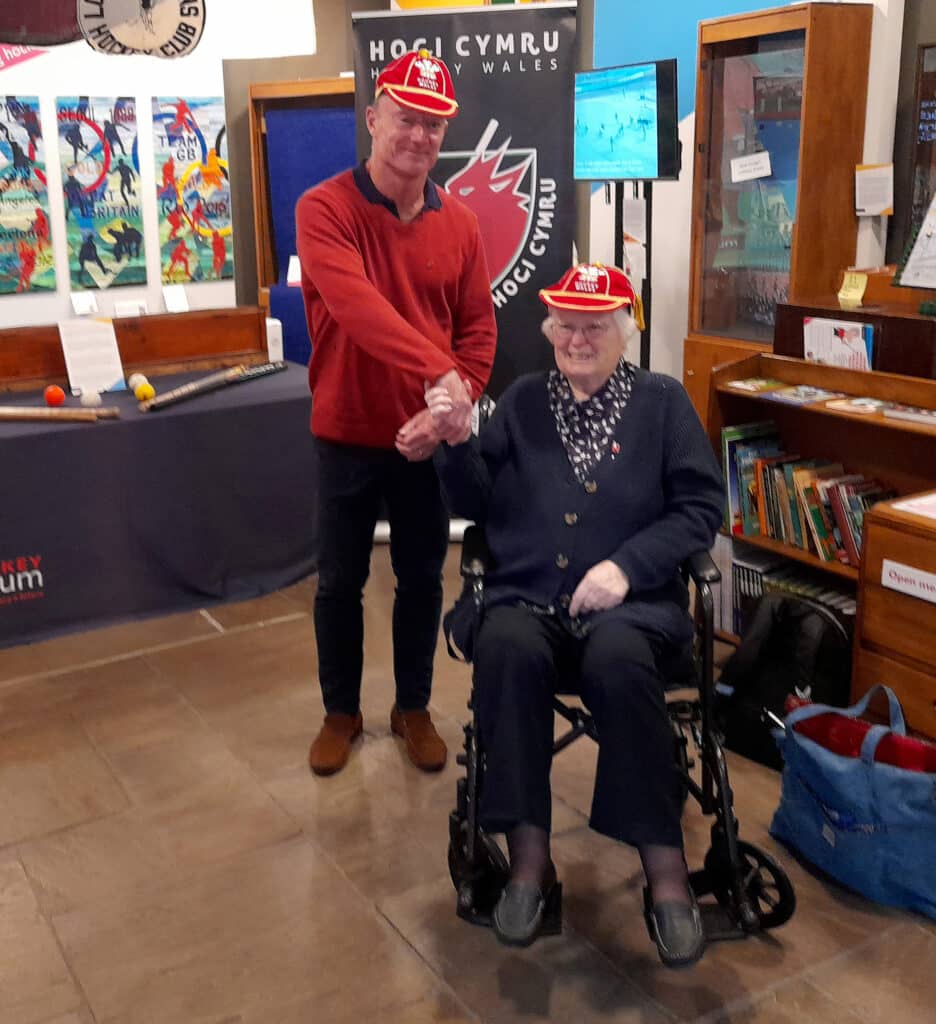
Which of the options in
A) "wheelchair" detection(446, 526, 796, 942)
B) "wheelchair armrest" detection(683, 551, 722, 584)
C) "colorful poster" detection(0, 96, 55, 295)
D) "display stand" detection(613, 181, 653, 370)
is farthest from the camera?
"colorful poster" detection(0, 96, 55, 295)

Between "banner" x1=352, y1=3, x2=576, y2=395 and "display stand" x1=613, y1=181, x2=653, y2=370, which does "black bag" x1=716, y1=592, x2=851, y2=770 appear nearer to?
"display stand" x1=613, y1=181, x2=653, y2=370

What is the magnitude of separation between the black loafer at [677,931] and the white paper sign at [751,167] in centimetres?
243

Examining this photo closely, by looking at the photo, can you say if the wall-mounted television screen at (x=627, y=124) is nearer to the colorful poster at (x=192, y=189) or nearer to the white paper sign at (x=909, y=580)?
the white paper sign at (x=909, y=580)

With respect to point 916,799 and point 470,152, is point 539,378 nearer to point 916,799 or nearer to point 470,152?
point 916,799

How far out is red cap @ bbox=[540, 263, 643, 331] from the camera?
2.03m

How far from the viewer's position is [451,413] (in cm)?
201

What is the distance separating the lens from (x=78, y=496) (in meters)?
3.33

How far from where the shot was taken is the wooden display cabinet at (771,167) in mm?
3186

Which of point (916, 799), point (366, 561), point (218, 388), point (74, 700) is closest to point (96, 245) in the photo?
point (218, 388)

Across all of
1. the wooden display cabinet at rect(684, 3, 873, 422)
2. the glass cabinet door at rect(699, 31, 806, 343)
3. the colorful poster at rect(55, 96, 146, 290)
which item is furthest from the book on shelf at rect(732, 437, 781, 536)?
the colorful poster at rect(55, 96, 146, 290)

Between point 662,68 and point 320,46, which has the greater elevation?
point 320,46

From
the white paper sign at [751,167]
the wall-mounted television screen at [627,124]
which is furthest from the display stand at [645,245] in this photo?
the white paper sign at [751,167]

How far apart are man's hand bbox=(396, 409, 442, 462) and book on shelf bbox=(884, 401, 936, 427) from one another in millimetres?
1202

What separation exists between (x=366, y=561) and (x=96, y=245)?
3.33 meters
